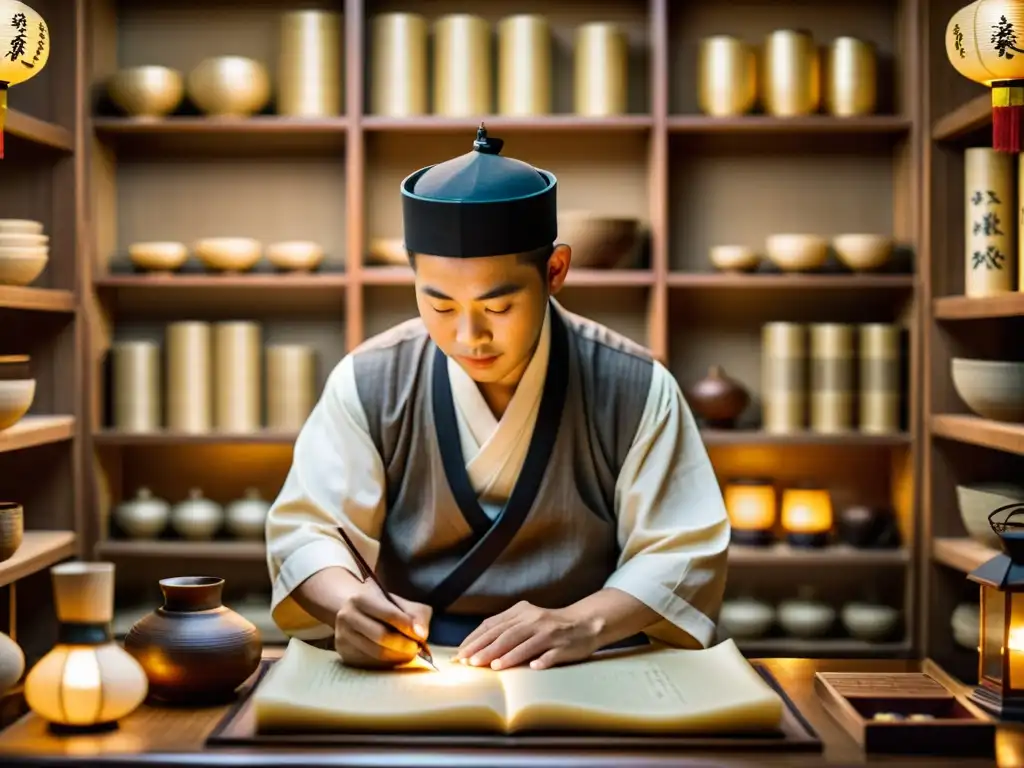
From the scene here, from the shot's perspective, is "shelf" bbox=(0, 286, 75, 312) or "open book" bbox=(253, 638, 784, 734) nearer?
"open book" bbox=(253, 638, 784, 734)

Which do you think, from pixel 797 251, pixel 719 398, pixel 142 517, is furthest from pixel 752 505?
pixel 142 517

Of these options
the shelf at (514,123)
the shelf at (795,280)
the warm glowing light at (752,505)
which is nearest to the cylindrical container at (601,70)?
the shelf at (514,123)

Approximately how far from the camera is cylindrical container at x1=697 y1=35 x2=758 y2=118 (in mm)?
3969

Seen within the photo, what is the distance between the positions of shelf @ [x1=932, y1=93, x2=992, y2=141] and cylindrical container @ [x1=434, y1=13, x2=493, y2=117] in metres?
Result: 1.43

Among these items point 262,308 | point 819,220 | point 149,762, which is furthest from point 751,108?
point 149,762

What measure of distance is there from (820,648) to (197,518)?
207 centimetres

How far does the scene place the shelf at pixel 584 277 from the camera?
3.89 meters

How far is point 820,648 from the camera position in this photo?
13.0 feet

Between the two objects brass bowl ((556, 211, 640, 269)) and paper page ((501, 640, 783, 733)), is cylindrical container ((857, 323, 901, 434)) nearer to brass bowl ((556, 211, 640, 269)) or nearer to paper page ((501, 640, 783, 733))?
brass bowl ((556, 211, 640, 269))

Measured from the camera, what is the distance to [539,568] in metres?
2.14

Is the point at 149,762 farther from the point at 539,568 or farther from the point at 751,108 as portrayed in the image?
the point at 751,108

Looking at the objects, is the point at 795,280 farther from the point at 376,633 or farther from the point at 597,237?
the point at 376,633

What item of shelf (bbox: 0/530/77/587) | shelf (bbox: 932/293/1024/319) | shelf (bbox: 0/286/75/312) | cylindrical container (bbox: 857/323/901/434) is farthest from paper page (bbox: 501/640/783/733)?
cylindrical container (bbox: 857/323/901/434)

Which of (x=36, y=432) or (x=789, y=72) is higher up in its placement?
(x=789, y=72)
